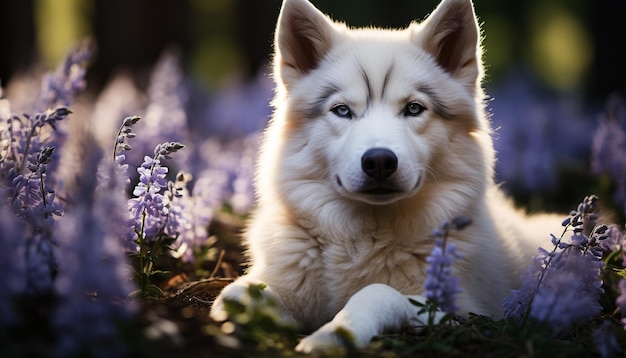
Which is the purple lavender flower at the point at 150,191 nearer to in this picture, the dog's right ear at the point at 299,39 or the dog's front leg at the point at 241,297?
the dog's front leg at the point at 241,297

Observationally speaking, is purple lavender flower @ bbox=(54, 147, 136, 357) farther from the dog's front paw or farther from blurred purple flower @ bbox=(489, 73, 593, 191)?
blurred purple flower @ bbox=(489, 73, 593, 191)

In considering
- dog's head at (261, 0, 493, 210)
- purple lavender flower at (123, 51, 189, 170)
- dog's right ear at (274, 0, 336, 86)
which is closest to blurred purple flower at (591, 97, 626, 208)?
dog's head at (261, 0, 493, 210)

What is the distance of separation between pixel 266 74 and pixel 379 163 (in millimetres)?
2619

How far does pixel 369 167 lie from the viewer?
329 centimetres

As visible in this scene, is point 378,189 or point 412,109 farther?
point 412,109

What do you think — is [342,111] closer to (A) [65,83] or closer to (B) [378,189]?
(B) [378,189]

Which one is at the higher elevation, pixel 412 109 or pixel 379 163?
pixel 412 109

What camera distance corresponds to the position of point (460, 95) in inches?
154

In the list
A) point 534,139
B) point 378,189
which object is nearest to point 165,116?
point 378,189

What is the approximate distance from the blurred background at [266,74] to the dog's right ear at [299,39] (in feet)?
1.61

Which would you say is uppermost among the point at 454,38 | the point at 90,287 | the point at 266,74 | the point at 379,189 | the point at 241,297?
the point at 266,74

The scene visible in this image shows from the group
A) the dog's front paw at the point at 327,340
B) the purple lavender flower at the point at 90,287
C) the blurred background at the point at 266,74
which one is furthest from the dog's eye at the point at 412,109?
the purple lavender flower at the point at 90,287

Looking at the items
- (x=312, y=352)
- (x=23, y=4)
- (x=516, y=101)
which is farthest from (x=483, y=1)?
(x=312, y=352)

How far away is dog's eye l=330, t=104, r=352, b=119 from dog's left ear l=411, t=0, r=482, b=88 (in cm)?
60
